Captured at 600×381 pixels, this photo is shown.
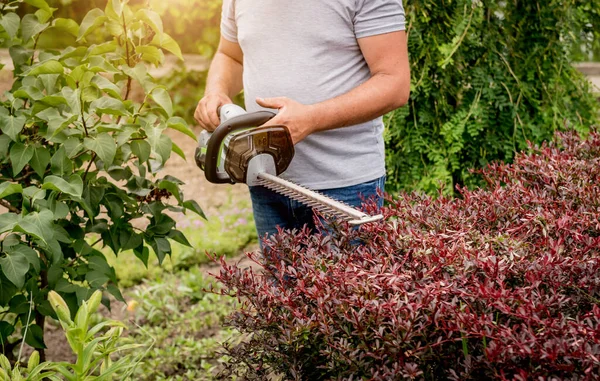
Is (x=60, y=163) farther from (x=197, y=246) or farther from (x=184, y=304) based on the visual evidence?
(x=197, y=246)

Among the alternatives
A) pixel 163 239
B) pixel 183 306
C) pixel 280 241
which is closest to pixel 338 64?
pixel 280 241

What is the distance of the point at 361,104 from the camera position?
1.94 m

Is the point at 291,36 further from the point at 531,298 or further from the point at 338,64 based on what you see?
the point at 531,298

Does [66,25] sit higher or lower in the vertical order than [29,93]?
higher

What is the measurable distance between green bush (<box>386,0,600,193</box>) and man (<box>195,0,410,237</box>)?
103cm

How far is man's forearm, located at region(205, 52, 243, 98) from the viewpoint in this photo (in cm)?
240

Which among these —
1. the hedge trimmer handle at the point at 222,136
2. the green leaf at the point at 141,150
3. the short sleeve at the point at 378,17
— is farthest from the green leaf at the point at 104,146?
the short sleeve at the point at 378,17

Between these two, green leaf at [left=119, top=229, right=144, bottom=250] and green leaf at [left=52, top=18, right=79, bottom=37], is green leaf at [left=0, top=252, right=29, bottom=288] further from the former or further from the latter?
green leaf at [left=52, top=18, right=79, bottom=37]

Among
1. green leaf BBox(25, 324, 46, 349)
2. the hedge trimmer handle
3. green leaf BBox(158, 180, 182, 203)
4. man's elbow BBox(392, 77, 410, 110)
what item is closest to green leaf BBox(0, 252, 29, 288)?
green leaf BBox(25, 324, 46, 349)

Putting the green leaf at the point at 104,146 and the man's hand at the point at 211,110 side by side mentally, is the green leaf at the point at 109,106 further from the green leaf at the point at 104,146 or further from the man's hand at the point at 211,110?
the man's hand at the point at 211,110

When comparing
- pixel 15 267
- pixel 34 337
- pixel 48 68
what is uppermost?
pixel 48 68

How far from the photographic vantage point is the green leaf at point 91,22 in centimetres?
223

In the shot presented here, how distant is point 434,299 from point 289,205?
937mm

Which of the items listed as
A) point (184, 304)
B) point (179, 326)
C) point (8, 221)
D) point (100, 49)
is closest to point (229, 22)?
point (100, 49)
